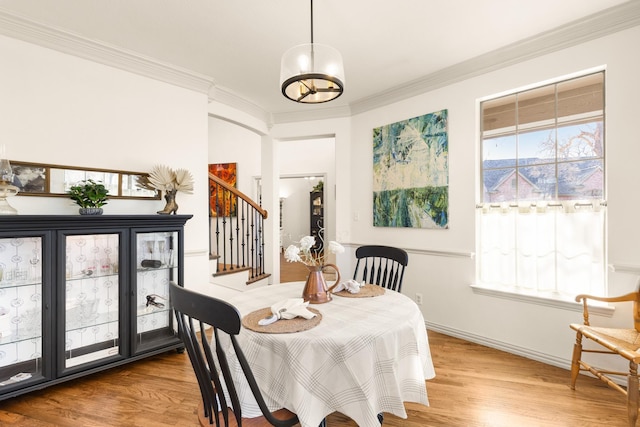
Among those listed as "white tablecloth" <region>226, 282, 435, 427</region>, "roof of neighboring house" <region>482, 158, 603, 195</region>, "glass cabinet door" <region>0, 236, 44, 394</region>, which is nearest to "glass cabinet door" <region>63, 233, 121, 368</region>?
"glass cabinet door" <region>0, 236, 44, 394</region>

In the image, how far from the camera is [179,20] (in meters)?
2.33

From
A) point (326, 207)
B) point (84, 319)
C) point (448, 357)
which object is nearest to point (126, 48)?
point (84, 319)

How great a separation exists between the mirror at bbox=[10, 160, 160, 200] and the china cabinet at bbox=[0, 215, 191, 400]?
1.46 ft

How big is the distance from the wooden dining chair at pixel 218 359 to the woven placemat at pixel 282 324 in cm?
22

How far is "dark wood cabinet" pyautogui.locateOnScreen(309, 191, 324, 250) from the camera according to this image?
803cm

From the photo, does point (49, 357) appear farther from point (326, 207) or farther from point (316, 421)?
point (326, 207)

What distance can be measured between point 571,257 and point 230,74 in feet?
11.6

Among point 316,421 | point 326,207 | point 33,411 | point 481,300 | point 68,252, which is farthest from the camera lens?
point 326,207

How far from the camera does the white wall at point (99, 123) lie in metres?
2.32

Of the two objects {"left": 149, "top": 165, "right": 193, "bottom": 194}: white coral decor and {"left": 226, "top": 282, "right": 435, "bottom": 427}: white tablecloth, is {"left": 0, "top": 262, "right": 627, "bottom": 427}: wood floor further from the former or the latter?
{"left": 149, "top": 165, "right": 193, "bottom": 194}: white coral decor

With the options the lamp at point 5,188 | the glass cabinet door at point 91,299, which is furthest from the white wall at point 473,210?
the lamp at point 5,188

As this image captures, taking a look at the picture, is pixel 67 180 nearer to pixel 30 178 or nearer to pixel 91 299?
pixel 30 178

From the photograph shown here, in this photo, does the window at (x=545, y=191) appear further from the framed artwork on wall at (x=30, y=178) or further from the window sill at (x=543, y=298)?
the framed artwork on wall at (x=30, y=178)

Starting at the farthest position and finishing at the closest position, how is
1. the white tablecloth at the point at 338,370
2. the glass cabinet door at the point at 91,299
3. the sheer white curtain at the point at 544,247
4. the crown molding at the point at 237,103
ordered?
the crown molding at the point at 237,103
the sheer white curtain at the point at 544,247
the glass cabinet door at the point at 91,299
the white tablecloth at the point at 338,370
